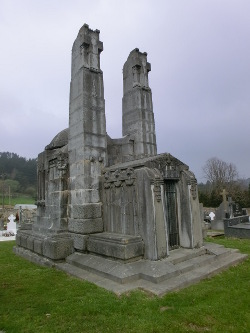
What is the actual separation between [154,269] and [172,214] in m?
2.05

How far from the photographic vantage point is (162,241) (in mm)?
5863

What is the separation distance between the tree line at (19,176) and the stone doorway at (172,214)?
2535 inches

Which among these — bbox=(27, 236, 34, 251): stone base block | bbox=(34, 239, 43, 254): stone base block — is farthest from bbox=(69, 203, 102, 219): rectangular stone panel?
bbox=(27, 236, 34, 251): stone base block

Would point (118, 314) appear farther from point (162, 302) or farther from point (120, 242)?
point (120, 242)

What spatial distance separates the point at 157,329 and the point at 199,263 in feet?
9.73

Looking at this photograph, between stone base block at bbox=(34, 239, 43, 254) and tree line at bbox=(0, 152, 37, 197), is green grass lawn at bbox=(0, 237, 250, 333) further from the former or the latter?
tree line at bbox=(0, 152, 37, 197)

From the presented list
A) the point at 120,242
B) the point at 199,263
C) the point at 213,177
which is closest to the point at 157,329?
the point at 120,242

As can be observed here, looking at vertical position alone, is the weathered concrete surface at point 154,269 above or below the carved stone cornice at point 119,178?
below

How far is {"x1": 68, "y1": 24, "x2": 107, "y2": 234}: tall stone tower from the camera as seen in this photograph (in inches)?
283

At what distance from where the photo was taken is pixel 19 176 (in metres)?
77.8

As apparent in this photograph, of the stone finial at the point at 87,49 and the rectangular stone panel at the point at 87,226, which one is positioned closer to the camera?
the rectangular stone panel at the point at 87,226

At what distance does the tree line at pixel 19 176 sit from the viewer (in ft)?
229

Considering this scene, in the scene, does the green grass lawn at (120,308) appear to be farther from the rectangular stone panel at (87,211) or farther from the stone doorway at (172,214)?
the rectangular stone panel at (87,211)

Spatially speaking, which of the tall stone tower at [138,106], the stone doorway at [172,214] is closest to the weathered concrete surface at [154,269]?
the stone doorway at [172,214]
